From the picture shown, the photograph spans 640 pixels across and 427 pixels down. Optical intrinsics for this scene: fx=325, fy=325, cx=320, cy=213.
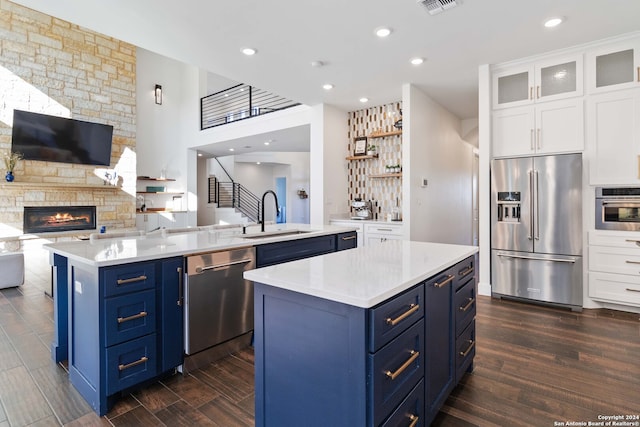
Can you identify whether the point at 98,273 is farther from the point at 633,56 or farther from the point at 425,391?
the point at 633,56

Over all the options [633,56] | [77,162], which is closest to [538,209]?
[633,56]

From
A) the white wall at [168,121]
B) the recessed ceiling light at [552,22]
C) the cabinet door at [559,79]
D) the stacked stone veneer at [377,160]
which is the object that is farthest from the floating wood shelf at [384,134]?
the white wall at [168,121]

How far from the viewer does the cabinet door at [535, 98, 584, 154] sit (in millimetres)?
3705

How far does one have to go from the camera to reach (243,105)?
10148mm

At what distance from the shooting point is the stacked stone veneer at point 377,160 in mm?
5762

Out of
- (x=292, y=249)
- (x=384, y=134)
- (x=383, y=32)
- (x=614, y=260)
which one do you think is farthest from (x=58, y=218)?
(x=614, y=260)

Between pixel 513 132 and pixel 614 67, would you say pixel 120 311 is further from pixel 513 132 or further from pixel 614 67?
pixel 614 67

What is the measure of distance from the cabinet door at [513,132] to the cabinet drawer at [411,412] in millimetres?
3606

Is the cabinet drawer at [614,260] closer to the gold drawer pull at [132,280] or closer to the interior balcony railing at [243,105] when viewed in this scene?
the gold drawer pull at [132,280]

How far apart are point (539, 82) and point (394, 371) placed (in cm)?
416

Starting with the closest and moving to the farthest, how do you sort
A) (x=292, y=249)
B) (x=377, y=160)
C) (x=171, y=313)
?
(x=171, y=313), (x=292, y=249), (x=377, y=160)

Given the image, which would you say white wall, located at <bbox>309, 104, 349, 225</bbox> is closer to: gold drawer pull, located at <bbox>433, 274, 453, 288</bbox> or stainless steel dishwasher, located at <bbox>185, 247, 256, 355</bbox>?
stainless steel dishwasher, located at <bbox>185, 247, 256, 355</bbox>

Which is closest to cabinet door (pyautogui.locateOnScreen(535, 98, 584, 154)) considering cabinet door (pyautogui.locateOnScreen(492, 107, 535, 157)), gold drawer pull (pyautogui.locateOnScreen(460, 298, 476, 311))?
cabinet door (pyautogui.locateOnScreen(492, 107, 535, 157))

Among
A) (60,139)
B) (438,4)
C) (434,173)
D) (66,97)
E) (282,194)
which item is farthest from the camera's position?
(282,194)
